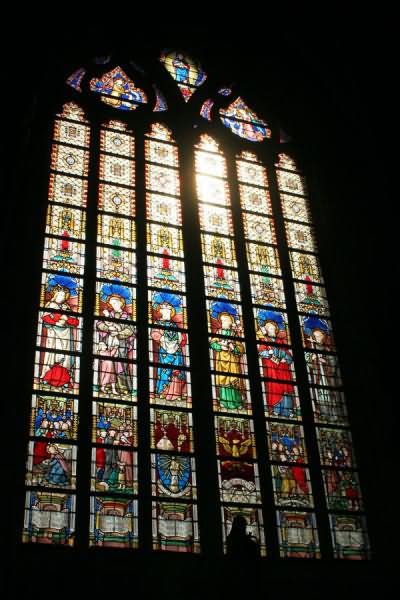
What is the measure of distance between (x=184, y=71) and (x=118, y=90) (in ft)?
3.91

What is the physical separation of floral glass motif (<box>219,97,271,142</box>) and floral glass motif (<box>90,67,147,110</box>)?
3.77 ft

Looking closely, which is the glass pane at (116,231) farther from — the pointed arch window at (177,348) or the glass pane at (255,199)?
the glass pane at (255,199)

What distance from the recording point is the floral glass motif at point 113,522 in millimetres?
7215

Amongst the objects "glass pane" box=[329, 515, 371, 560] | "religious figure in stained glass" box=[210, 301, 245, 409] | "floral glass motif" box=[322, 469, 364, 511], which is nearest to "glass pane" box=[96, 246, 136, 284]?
A: "religious figure in stained glass" box=[210, 301, 245, 409]

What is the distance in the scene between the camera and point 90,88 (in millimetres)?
10828

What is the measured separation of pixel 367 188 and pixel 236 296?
7.10ft

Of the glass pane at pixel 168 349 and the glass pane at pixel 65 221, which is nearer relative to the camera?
the glass pane at pixel 168 349

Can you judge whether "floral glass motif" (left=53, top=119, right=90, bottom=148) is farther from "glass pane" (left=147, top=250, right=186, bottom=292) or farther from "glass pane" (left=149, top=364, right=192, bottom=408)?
"glass pane" (left=149, top=364, right=192, bottom=408)

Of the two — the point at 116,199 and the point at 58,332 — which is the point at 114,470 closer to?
the point at 58,332

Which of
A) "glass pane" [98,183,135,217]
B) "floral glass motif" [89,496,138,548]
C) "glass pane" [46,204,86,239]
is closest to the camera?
"floral glass motif" [89,496,138,548]

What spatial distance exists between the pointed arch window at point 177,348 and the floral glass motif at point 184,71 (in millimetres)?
492

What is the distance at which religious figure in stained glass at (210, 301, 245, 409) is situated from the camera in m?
8.52

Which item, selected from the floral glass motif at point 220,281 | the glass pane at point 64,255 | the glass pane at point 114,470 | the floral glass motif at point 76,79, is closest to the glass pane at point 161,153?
the floral glass motif at point 76,79

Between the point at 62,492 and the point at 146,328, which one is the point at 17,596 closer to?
the point at 62,492
